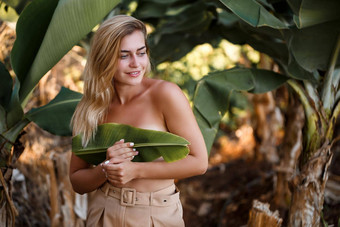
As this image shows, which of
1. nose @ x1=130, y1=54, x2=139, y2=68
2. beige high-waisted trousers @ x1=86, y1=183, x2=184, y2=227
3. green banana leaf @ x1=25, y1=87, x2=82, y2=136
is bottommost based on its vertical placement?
beige high-waisted trousers @ x1=86, y1=183, x2=184, y2=227

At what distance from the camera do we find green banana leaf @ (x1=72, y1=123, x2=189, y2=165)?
1482 millimetres

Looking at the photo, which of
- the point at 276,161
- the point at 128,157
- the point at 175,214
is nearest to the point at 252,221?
the point at 175,214

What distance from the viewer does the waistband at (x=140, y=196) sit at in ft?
5.41

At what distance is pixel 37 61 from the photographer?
1816 millimetres

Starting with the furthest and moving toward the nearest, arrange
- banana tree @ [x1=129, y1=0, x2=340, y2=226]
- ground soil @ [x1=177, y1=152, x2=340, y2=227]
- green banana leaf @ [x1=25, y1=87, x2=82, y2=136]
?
ground soil @ [x1=177, y1=152, x2=340, y2=227], green banana leaf @ [x1=25, y1=87, x2=82, y2=136], banana tree @ [x1=129, y1=0, x2=340, y2=226]

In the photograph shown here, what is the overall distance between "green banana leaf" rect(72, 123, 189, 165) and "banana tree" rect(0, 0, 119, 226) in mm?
396

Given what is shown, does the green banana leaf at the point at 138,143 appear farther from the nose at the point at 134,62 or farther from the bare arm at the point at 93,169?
the nose at the point at 134,62

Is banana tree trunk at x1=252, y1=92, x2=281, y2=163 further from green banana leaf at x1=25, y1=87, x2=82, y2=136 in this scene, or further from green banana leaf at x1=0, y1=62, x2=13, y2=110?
green banana leaf at x1=0, y1=62, x2=13, y2=110

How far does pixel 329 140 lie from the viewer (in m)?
2.31

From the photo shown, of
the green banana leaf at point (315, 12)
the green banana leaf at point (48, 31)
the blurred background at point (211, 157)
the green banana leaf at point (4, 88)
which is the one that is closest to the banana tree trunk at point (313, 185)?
the blurred background at point (211, 157)

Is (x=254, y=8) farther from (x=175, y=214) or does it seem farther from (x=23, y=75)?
(x=23, y=75)


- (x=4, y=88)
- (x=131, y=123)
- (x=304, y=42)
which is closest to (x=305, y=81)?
(x=304, y=42)

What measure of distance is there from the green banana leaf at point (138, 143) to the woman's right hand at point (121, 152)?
0.03 meters

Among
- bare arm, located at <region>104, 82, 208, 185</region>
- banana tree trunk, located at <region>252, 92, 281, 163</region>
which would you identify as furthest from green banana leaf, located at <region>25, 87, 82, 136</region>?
banana tree trunk, located at <region>252, 92, 281, 163</region>
